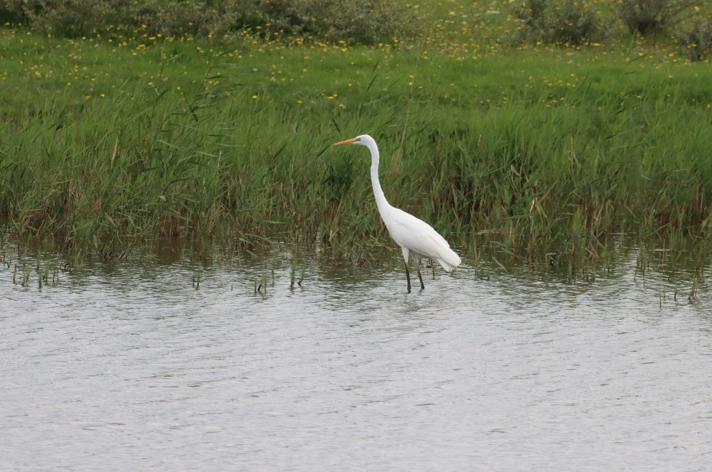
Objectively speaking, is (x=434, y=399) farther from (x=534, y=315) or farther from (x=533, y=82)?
(x=533, y=82)

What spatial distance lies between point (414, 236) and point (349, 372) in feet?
8.56

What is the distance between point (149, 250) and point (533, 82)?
7.07 metres

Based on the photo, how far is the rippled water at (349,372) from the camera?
7.47 meters

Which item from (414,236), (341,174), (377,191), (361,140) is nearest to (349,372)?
(414,236)

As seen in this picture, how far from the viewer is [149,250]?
1240cm

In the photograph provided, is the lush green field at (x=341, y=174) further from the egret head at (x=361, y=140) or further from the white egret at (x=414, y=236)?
the egret head at (x=361, y=140)

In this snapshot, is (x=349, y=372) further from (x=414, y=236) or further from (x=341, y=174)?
(x=341, y=174)

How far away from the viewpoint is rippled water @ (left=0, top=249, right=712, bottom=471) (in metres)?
7.47

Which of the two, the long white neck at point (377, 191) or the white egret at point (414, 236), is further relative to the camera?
the long white neck at point (377, 191)

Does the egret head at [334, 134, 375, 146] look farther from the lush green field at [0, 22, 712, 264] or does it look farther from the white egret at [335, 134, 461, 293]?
the lush green field at [0, 22, 712, 264]

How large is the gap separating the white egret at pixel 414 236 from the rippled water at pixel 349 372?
274mm

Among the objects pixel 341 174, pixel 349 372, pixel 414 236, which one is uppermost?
pixel 341 174

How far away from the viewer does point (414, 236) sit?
11.5 meters

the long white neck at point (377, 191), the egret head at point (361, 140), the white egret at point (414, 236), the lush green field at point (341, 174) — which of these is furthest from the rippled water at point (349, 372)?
the egret head at point (361, 140)
